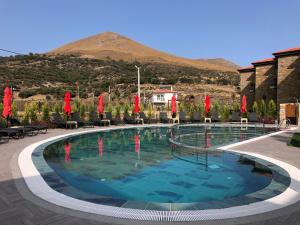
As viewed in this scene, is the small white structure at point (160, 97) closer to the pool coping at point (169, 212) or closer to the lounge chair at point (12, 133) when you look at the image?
the lounge chair at point (12, 133)

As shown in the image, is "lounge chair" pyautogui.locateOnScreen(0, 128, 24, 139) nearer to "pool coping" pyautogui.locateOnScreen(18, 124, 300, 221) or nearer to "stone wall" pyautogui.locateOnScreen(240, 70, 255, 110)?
"pool coping" pyautogui.locateOnScreen(18, 124, 300, 221)

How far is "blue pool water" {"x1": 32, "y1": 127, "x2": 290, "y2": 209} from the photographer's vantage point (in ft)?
17.1

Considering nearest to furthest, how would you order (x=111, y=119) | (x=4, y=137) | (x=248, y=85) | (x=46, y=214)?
(x=46, y=214)
(x=4, y=137)
(x=111, y=119)
(x=248, y=85)

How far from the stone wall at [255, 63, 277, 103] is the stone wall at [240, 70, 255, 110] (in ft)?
4.77

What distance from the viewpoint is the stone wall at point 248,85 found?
31.0 metres

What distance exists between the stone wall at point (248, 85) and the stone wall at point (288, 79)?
5.34 m

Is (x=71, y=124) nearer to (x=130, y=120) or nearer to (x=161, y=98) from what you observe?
(x=130, y=120)

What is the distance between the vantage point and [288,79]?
25.0m

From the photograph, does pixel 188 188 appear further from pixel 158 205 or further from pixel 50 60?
pixel 50 60

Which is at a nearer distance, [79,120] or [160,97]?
[79,120]

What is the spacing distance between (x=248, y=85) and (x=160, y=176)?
27.5 meters

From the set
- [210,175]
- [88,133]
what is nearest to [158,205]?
[210,175]

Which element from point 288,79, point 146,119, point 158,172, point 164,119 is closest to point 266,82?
point 288,79

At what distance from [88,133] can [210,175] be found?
10.3 meters
